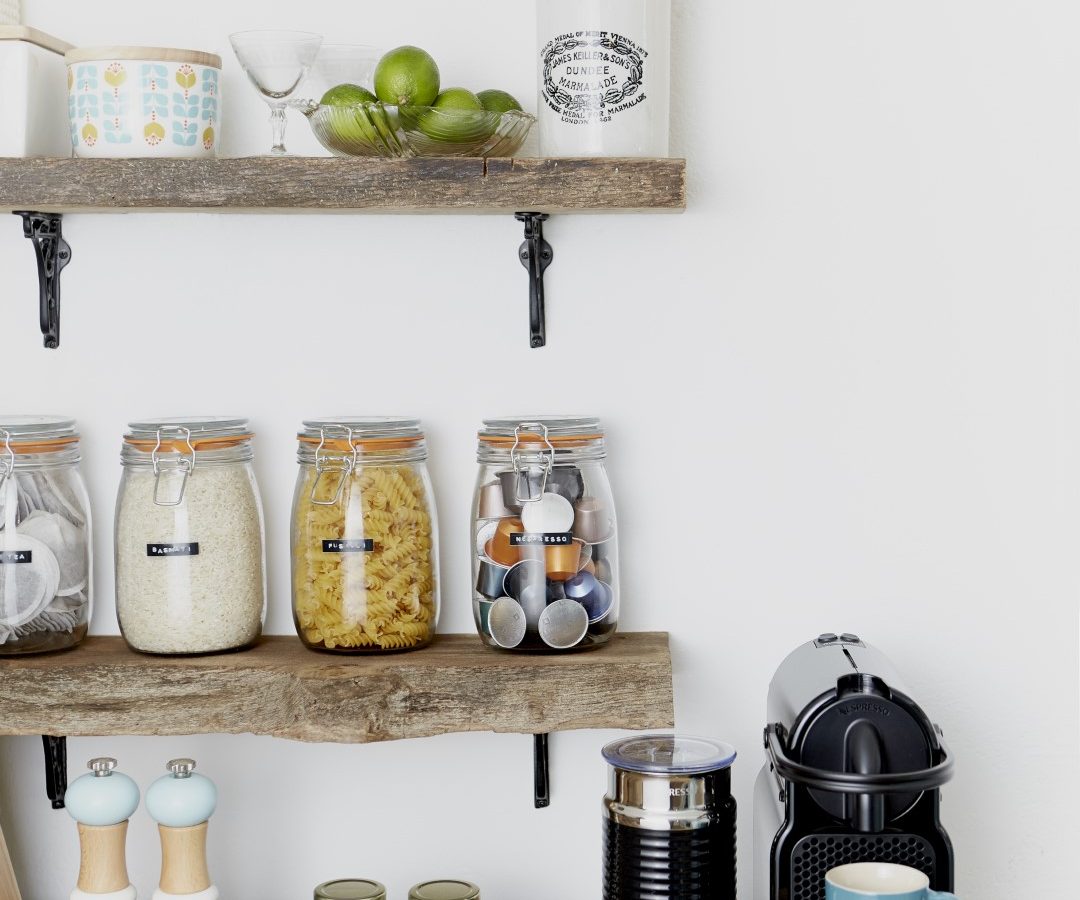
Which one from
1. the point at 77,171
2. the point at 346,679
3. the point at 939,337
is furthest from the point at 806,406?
the point at 77,171

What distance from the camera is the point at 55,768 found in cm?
121

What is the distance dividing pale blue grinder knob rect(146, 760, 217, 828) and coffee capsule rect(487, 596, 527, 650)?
30 centimetres

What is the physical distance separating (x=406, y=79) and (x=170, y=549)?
462 mm

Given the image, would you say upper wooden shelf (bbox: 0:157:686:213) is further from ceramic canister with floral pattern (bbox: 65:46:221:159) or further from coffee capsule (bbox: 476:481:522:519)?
coffee capsule (bbox: 476:481:522:519)

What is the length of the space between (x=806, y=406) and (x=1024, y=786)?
43cm

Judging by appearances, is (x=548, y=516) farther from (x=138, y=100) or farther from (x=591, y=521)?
(x=138, y=100)

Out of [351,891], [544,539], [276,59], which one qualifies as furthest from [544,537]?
[276,59]

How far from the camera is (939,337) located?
3.82ft

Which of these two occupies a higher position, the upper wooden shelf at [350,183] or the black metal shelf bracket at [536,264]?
the upper wooden shelf at [350,183]

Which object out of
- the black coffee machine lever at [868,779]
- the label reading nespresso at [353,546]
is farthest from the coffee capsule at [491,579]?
the black coffee machine lever at [868,779]

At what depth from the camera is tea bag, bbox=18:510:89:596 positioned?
1.09 meters

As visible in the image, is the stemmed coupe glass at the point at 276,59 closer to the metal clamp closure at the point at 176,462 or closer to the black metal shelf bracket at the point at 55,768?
the metal clamp closure at the point at 176,462

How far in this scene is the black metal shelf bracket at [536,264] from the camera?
1.16 m

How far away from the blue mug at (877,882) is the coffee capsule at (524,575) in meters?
0.36
